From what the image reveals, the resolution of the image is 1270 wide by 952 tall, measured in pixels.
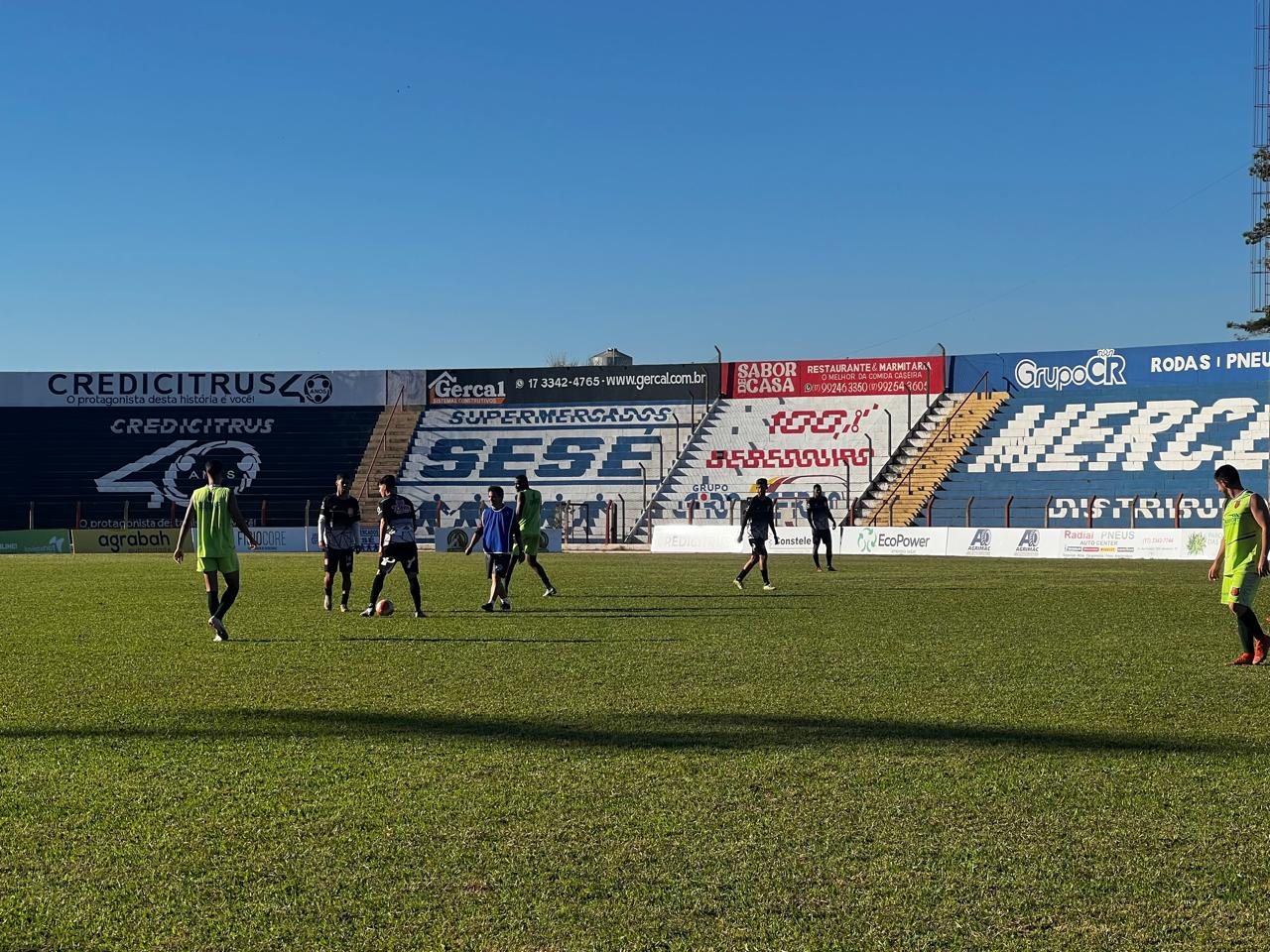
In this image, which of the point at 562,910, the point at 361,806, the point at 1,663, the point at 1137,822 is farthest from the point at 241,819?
the point at 1,663

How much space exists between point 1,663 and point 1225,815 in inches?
419

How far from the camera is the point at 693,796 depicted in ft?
22.5

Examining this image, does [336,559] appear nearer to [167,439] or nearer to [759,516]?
[759,516]

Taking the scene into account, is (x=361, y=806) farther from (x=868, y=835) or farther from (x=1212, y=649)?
(x=1212, y=649)

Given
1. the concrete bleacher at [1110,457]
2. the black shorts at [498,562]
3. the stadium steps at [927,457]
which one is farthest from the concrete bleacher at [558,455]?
the black shorts at [498,562]

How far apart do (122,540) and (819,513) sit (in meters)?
28.6

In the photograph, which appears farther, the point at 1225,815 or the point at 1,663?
the point at 1,663

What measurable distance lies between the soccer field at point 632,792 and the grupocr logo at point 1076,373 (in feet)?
143

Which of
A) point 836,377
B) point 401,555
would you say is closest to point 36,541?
point 836,377

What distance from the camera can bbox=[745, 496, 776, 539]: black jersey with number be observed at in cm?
2458

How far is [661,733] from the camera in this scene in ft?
28.7

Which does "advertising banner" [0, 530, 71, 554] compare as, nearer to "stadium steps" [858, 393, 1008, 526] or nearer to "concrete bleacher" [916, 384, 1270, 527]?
"stadium steps" [858, 393, 1008, 526]

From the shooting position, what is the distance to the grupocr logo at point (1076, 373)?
183 ft

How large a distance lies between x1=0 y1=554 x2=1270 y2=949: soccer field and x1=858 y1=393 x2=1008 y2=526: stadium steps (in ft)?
119
